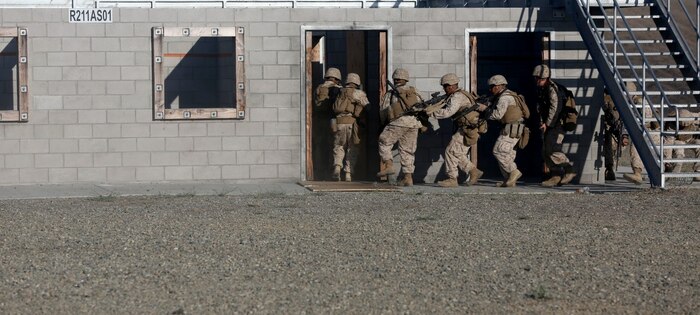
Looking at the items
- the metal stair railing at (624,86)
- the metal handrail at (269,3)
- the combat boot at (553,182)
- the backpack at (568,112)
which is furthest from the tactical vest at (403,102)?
the metal stair railing at (624,86)

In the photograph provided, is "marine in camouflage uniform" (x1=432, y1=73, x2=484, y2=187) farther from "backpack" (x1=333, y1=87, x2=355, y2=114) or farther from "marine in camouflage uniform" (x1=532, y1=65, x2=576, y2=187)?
"backpack" (x1=333, y1=87, x2=355, y2=114)

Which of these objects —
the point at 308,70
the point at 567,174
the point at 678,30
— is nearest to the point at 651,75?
the point at 678,30

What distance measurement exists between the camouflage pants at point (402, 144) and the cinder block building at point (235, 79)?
1.67 feet

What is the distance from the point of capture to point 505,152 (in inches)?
687

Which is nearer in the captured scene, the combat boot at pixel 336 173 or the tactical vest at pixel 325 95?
the tactical vest at pixel 325 95

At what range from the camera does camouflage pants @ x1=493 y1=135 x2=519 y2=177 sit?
17.4 meters

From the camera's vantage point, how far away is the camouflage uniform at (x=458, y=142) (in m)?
17.2

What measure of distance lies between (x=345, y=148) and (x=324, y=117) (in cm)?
74

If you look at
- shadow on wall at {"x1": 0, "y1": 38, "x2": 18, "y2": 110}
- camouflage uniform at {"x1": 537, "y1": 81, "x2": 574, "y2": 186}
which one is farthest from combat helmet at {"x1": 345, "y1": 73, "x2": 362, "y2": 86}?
shadow on wall at {"x1": 0, "y1": 38, "x2": 18, "y2": 110}

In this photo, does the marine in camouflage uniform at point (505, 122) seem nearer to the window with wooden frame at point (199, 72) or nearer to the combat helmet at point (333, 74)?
the combat helmet at point (333, 74)

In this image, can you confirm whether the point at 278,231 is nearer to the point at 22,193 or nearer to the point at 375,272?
the point at 375,272

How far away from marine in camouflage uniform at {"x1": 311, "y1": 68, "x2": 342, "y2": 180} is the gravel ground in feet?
11.4

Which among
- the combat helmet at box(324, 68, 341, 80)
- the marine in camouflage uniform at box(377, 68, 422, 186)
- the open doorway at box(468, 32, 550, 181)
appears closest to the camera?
the marine in camouflage uniform at box(377, 68, 422, 186)

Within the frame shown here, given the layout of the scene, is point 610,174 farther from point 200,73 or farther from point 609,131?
point 200,73
